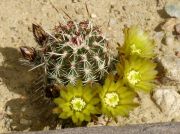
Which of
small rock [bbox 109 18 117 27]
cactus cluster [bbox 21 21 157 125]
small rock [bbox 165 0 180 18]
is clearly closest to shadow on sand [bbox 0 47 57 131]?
cactus cluster [bbox 21 21 157 125]

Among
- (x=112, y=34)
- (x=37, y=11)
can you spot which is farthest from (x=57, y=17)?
(x=112, y=34)

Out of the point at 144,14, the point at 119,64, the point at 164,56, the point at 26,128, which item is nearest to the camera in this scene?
the point at 119,64

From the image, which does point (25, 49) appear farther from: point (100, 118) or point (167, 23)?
point (167, 23)

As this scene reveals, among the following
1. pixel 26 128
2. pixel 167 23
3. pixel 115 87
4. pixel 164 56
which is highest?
pixel 167 23

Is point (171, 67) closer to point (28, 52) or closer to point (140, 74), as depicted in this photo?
point (140, 74)

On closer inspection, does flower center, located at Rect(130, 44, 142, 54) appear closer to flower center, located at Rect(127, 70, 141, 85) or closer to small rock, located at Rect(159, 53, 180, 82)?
flower center, located at Rect(127, 70, 141, 85)

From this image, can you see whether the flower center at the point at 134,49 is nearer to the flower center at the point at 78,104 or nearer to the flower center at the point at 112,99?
the flower center at the point at 112,99

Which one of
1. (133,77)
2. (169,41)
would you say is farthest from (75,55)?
(169,41)
